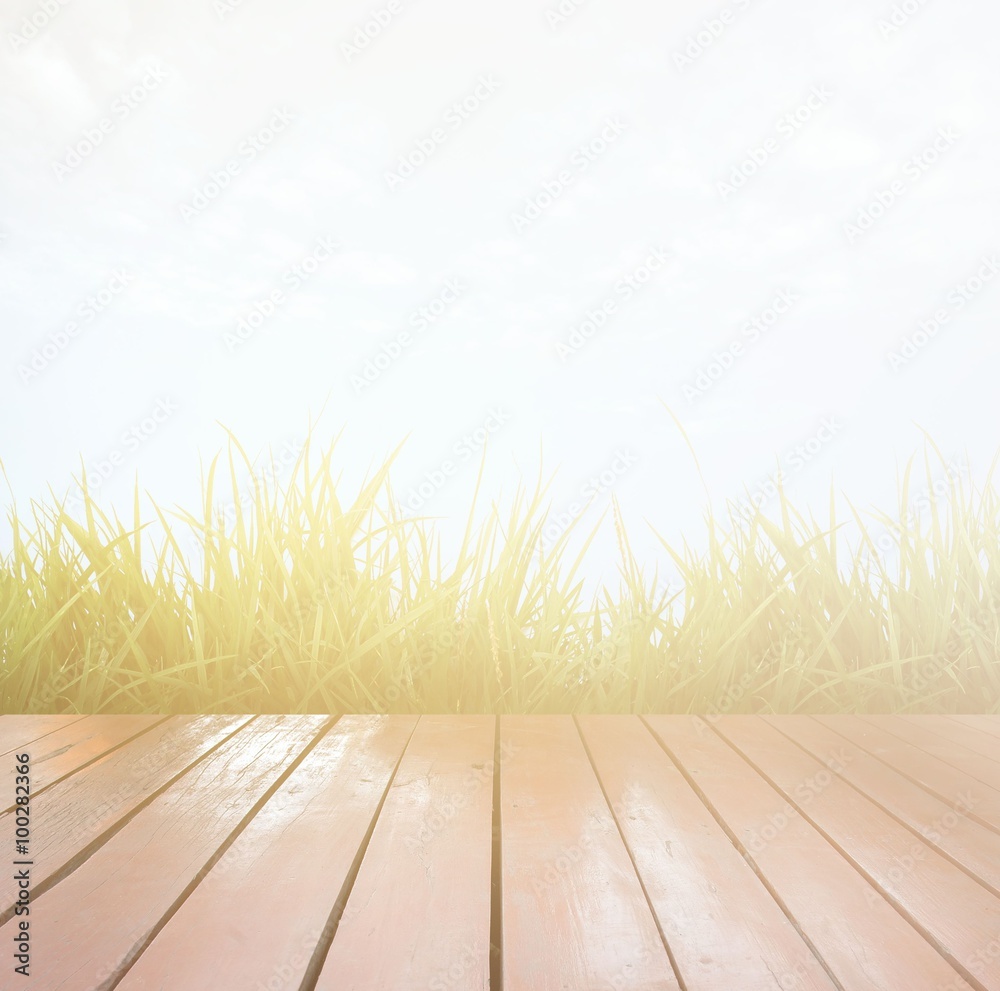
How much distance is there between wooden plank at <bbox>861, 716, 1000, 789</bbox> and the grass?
12.4 inches

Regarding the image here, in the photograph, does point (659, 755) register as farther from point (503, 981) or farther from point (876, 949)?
point (503, 981)

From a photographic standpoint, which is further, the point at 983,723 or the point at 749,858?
the point at 983,723

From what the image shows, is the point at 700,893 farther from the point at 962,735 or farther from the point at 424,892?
the point at 962,735

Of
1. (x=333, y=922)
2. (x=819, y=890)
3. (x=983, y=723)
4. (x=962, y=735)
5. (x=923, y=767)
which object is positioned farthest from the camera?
(x=983, y=723)

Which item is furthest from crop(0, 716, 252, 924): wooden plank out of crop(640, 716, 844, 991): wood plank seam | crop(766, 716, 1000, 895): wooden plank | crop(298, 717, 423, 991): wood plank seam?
crop(766, 716, 1000, 895): wooden plank

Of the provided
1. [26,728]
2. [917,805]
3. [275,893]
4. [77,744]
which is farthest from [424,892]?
[26,728]

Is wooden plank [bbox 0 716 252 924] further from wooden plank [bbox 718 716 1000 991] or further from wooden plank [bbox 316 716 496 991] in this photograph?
wooden plank [bbox 718 716 1000 991]

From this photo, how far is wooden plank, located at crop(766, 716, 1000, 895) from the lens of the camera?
142cm

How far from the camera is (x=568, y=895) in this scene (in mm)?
1200

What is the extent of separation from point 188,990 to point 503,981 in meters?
0.36

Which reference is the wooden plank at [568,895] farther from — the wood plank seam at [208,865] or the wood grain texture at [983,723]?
the wood grain texture at [983,723]

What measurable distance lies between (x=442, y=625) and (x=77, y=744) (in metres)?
1.03

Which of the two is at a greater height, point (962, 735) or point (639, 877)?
point (962, 735)

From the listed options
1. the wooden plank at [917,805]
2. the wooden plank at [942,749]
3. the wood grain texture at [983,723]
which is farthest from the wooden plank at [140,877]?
the wood grain texture at [983,723]
